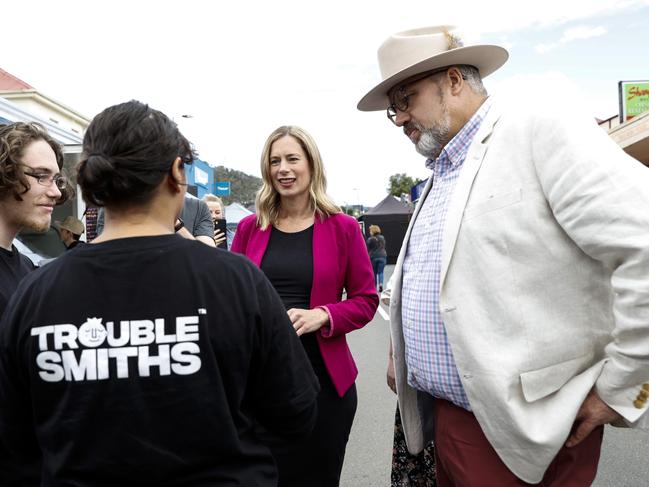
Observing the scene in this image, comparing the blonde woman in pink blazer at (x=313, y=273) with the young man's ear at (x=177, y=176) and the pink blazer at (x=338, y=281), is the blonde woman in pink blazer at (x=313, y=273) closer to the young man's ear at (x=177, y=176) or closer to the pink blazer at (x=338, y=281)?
the pink blazer at (x=338, y=281)

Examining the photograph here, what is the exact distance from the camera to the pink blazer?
2260mm

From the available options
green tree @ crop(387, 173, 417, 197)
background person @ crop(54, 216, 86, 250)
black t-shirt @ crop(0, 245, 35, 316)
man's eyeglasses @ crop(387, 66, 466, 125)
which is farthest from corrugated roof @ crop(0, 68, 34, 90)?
green tree @ crop(387, 173, 417, 197)

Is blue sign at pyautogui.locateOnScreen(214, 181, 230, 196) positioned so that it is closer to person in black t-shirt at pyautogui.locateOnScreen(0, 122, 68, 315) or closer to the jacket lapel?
person in black t-shirt at pyautogui.locateOnScreen(0, 122, 68, 315)

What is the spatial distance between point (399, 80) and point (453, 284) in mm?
914

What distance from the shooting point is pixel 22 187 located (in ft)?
5.79

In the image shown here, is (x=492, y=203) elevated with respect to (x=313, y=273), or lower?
elevated

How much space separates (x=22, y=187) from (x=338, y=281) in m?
1.36

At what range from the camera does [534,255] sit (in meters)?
1.46

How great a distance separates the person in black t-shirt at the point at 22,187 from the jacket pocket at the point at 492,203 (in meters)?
1.50

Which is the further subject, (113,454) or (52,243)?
(52,243)

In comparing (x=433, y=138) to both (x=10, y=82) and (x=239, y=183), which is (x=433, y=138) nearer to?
(x=10, y=82)

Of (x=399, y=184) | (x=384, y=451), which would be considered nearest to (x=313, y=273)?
(x=384, y=451)

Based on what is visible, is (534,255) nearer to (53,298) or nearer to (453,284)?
(453,284)

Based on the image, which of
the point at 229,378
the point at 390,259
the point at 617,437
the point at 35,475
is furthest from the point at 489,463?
the point at 390,259
